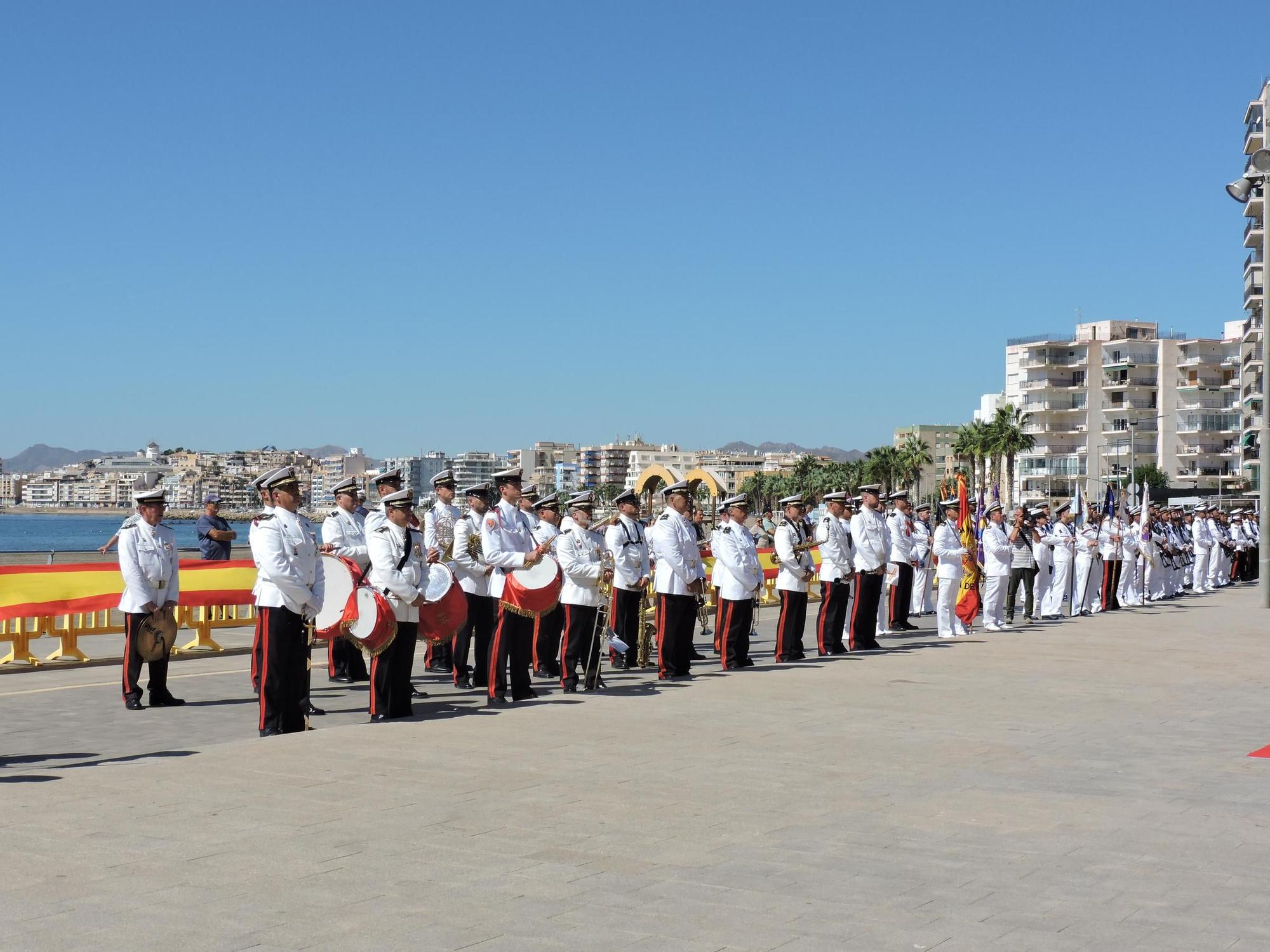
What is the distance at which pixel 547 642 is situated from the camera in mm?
14508

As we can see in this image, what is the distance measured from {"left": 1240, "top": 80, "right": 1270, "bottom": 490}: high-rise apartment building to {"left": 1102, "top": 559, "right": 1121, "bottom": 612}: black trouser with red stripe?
60.9 m

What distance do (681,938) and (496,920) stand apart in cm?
77

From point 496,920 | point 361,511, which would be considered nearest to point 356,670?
point 361,511

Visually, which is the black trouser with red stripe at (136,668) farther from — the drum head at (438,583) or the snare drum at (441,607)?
the drum head at (438,583)

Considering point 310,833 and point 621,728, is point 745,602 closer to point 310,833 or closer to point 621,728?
point 621,728

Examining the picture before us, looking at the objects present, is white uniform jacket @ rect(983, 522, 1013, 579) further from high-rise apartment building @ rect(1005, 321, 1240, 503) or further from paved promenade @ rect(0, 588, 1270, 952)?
high-rise apartment building @ rect(1005, 321, 1240, 503)

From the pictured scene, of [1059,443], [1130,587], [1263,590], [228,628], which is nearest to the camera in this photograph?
[228,628]

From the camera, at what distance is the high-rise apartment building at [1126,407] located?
385 ft

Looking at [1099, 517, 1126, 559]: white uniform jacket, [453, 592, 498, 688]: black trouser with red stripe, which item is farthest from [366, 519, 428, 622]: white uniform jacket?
[1099, 517, 1126, 559]: white uniform jacket

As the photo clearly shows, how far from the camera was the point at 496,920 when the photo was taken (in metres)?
5.44

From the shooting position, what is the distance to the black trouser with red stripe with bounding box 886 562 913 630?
20.4m

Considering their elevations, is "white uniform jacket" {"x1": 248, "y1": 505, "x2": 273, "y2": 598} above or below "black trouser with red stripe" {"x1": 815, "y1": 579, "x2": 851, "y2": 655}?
above

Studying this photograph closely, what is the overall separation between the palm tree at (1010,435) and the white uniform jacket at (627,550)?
4078 inches

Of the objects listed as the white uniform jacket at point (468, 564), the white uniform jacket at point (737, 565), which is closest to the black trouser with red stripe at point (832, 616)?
the white uniform jacket at point (737, 565)
